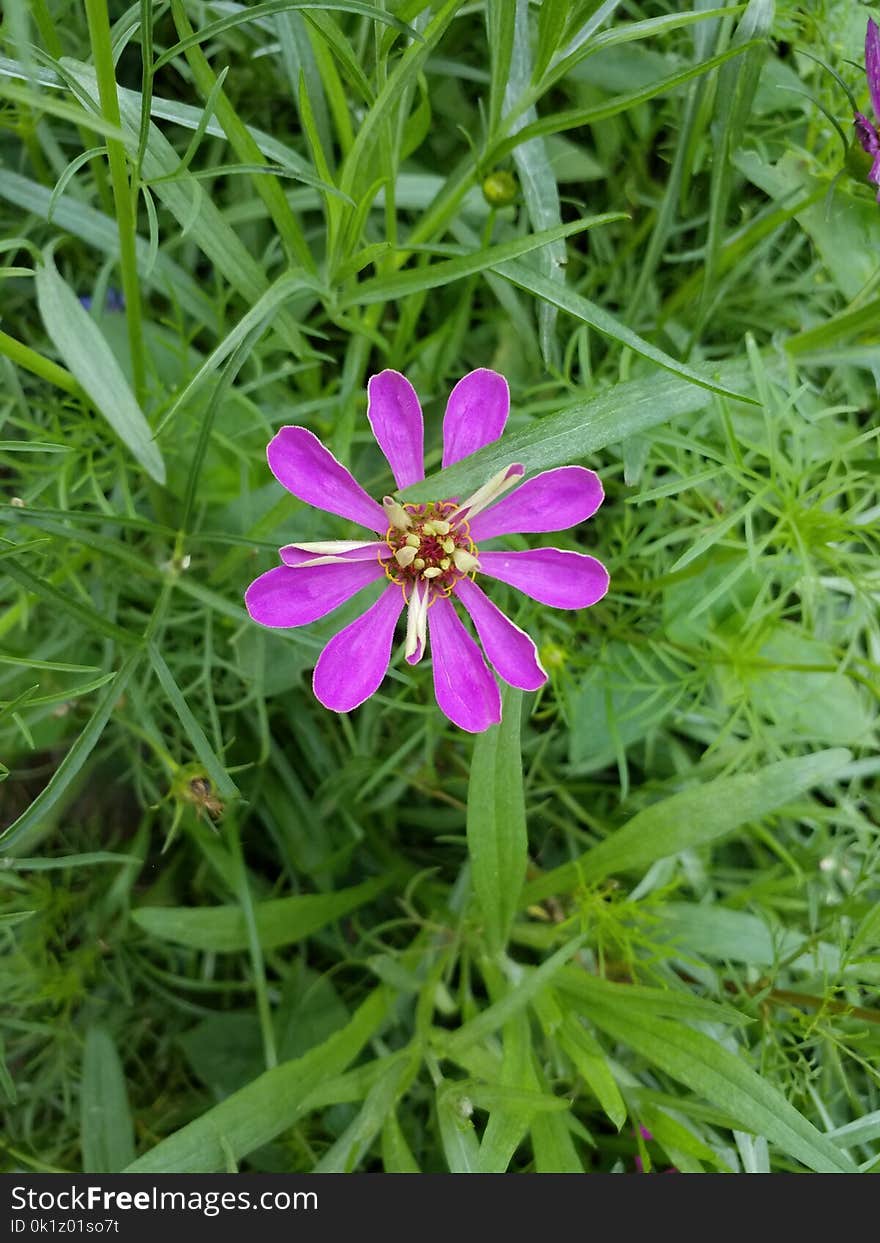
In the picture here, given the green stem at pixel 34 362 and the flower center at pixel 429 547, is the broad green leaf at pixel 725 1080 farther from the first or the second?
the green stem at pixel 34 362

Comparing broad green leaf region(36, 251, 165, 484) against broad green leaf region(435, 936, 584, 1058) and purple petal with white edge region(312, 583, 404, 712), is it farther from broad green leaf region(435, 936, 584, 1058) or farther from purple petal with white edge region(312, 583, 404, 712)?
broad green leaf region(435, 936, 584, 1058)

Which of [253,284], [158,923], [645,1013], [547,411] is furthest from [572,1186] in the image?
[253,284]

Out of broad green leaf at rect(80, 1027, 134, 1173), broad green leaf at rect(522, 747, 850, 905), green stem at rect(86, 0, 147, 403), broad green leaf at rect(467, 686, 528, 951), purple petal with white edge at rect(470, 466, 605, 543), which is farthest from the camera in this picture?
broad green leaf at rect(80, 1027, 134, 1173)

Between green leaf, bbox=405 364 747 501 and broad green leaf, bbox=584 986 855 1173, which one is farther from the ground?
green leaf, bbox=405 364 747 501

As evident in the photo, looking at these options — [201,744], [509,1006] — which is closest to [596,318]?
[201,744]

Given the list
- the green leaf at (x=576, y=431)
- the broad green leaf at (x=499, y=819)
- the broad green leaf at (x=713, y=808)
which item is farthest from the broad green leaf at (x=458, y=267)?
the broad green leaf at (x=713, y=808)

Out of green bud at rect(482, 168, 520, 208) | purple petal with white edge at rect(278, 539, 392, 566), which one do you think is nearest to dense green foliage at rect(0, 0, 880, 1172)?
green bud at rect(482, 168, 520, 208)
